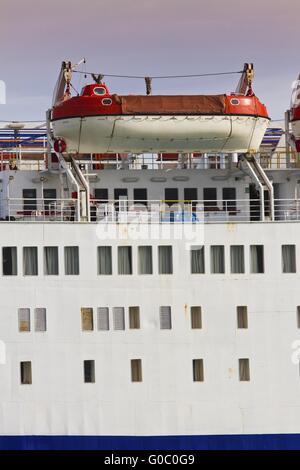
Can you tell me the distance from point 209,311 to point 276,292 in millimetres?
2045

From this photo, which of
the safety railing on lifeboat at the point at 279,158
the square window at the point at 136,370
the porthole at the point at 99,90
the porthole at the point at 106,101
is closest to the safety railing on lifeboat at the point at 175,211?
the safety railing on lifeboat at the point at 279,158

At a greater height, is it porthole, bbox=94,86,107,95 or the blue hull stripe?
porthole, bbox=94,86,107,95

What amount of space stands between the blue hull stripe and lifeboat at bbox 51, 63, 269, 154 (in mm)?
8653

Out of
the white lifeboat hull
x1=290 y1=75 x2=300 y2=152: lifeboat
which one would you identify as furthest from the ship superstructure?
x1=290 y1=75 x2=300 y2=152: lifeboat

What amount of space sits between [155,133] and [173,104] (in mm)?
1013

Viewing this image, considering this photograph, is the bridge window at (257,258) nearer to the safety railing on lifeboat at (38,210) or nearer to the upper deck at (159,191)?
the upper deck at (159,191)

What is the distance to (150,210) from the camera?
3253cm

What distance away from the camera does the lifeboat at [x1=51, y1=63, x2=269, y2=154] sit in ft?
103

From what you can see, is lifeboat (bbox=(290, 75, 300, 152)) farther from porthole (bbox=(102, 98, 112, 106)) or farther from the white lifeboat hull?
porthole (bbox=(102, 98, 112, 106))

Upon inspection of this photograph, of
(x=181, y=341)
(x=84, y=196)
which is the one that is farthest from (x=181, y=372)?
(x=84, y=196)

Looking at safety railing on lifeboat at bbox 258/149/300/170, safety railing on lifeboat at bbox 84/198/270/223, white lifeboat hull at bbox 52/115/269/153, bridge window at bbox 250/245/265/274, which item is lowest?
bridge window at bbox 250/245/265/274

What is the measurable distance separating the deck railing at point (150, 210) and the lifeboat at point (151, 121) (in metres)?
1.77
